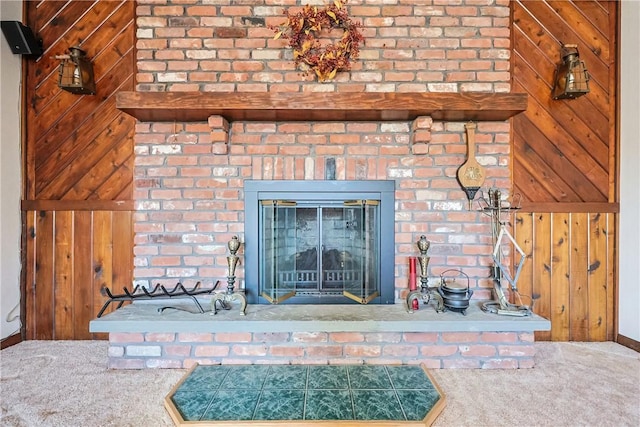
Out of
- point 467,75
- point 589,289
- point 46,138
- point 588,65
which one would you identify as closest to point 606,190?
point 589,289

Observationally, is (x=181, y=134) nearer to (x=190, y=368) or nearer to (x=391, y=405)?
(x=190, y=368)

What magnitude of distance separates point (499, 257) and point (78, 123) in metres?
2.90

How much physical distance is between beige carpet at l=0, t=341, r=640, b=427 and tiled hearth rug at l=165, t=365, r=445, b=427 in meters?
0.09

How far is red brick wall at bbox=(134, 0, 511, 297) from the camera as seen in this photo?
2.00 m

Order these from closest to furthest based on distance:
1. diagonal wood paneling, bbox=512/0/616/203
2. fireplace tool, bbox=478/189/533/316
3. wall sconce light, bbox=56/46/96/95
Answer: fireplace tool, bbox=478/189/533/316 < wall sconce light, bbox=56/46/96/95 < diagonal wood paneling, bbox=512/0/616/203

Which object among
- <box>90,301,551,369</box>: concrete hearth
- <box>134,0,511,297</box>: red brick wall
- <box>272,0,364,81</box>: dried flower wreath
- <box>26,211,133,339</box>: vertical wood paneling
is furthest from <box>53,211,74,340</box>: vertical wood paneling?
<box>272,0,364,81</box>: dried flower wreath

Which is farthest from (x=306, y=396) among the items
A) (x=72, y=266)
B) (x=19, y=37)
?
(x=19, y=37)

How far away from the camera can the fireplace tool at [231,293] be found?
1790 millimetres

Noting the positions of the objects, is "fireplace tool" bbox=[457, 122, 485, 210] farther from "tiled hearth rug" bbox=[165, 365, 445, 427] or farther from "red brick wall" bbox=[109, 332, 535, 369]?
"tiled hearth rug" bbox=[165, 365, 445, 427]

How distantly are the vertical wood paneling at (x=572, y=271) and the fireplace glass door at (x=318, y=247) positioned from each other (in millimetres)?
1047

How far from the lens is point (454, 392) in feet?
5.08

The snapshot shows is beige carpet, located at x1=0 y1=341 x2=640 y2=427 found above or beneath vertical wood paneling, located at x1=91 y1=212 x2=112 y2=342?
beneath

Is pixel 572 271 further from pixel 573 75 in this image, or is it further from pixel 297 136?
pixel 297 136

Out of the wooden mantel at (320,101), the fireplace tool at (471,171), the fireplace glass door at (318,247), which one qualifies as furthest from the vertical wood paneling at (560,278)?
the fireplace glass door at (318,247)
